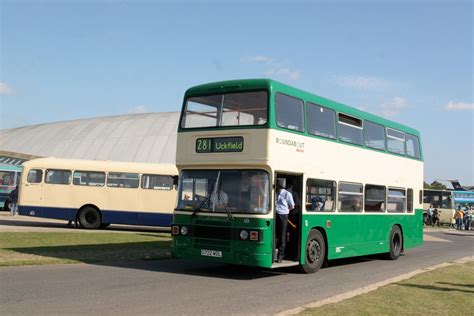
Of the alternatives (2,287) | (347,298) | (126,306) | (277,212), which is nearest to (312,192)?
(277,212)

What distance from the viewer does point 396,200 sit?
17.8 m

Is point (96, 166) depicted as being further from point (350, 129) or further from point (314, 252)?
point (314, 252)

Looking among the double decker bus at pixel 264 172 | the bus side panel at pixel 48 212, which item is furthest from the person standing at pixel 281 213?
the bus side panel at pixel 48 212

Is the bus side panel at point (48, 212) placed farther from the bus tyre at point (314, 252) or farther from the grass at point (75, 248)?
the bus tyre at point (314, 252)

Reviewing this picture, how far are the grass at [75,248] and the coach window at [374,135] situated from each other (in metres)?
6.71

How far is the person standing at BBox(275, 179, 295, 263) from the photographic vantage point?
12.0 metres

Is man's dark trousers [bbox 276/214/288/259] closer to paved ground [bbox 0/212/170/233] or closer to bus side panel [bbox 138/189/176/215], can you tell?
paved ground [bbox 0/212/170/233]

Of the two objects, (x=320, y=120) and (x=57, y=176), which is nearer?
(x=320, y=120)

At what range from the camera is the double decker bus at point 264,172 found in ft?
38.2

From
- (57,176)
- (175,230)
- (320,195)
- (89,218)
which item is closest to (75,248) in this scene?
(175,230)

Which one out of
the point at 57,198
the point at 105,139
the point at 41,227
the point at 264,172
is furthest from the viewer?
the point at 105,139

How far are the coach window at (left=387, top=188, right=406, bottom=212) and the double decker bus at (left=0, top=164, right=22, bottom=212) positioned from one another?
26185mm

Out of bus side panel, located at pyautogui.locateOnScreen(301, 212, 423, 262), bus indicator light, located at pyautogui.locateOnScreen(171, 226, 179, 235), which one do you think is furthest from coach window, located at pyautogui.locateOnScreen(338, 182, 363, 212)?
bus indicator light, located at pyautogui.locateOnScreen(171, 226, 179, 235)

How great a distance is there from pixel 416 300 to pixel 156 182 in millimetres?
18115
